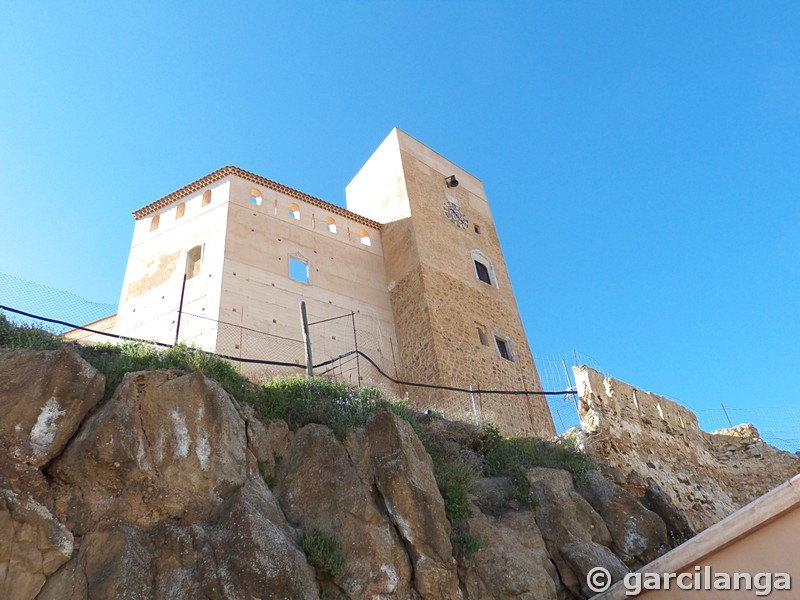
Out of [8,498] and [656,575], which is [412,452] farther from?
[8,498]

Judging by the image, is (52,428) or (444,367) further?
(444,367)

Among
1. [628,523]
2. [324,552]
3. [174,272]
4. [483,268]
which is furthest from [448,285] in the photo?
[324,552]

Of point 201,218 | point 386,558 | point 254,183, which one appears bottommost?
point 386,558

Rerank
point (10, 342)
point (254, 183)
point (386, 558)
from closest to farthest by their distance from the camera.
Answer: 1. point (386, 558)
2. point (10, 342)
3. point (254, 183)

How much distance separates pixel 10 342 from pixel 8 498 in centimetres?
326

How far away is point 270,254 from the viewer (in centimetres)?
1744

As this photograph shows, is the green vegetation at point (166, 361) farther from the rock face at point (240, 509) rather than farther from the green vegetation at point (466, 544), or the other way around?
the green vegetation at point (466, 544)

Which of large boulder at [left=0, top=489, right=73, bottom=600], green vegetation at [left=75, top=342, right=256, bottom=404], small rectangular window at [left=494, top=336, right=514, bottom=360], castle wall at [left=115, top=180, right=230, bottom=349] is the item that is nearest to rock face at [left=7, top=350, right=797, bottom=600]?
large boulder at [left=0, top=489, right=73, bottom=600]

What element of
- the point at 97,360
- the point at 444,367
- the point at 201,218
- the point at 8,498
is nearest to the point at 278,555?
the point at 8,498

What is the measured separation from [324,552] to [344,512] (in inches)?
30.3

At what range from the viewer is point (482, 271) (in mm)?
21344

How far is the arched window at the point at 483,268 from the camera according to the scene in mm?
21109

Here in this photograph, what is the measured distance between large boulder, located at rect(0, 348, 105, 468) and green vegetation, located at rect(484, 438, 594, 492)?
247 inches

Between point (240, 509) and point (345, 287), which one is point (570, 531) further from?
point (345, 287)
